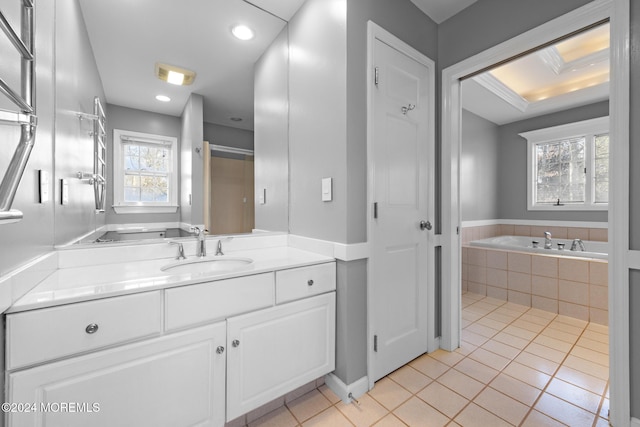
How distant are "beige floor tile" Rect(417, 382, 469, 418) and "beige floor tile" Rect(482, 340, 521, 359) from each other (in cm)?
69

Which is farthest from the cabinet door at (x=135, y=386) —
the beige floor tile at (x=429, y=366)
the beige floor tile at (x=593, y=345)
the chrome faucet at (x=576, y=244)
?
the chrome faucet at (x=576, y=244)

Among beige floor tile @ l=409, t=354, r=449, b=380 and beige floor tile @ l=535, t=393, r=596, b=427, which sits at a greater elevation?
beige floor tile @ l=535, t=393, r=596, b=427

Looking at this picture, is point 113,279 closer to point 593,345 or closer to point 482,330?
point 482,330

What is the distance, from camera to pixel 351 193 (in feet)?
4.79

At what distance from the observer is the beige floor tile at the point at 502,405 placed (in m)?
Result: 1.34

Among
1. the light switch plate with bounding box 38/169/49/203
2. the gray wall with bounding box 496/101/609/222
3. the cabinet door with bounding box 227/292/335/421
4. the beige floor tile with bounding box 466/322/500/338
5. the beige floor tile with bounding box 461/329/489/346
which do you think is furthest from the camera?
the gray wall with bounding box 496/101/609/222

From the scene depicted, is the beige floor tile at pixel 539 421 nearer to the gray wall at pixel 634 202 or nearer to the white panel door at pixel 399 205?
the gray wall at pixel 634 202

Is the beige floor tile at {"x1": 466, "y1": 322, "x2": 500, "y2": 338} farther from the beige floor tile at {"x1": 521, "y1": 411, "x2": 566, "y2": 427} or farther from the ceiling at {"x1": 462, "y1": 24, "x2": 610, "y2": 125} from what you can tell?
the ceiling at {"x1": 462, "y1": 24, "x2": 610, "y2": 125}

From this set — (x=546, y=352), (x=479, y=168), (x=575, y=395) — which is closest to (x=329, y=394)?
(x=575, y=395)

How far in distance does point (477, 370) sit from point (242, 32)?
8.90 feet

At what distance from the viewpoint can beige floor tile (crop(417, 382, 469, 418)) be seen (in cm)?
139

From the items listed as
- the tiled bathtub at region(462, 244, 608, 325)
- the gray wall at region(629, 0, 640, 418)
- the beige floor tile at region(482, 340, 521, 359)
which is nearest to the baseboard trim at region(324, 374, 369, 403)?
the beige floor tile at region(482, 340, 521, 359)

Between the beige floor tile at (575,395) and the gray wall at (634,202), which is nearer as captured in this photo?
the gray wall at (634,202)

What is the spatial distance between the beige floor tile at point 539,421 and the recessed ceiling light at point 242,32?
2.72 metres
